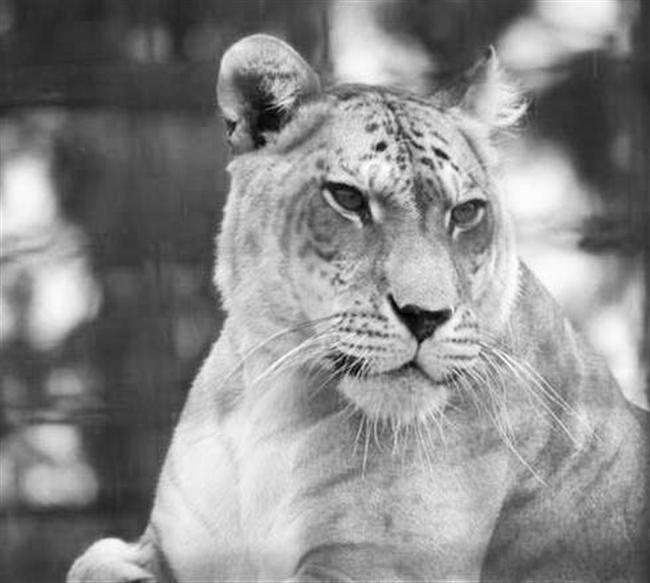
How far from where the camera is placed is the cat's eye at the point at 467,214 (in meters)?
3.10

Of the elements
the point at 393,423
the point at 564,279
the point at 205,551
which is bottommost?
the point at 205,551

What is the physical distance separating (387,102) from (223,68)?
31 centimetres

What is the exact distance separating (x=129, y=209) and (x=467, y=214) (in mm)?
631

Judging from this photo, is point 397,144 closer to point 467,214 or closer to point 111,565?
point 467,214

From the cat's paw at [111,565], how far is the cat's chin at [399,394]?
0.49 m

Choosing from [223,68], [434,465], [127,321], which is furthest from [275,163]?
[434,465]

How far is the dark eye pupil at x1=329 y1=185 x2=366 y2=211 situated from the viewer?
3062mm

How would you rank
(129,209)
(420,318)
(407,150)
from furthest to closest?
1. (129,209)
2. (407,150)
3. (420,318)

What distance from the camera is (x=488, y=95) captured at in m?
3.25

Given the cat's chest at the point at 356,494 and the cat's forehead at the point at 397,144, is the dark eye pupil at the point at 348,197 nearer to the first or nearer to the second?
the cat's forehead at the point at 397,144

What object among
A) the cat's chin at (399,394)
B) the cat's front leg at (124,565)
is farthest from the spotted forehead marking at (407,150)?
the cat's front leg at (124,565)

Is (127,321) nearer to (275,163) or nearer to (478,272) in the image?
(275,163)

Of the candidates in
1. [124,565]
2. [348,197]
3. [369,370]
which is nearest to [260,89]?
[348,197]

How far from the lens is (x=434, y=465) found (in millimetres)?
Answer: 3180
